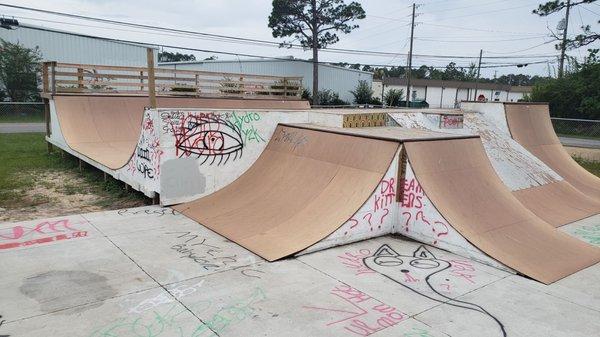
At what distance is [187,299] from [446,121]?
928cm

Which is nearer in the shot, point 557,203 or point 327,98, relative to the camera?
point 557,203

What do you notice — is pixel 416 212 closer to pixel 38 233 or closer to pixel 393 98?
pixel 38 233

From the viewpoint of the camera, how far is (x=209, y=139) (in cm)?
804

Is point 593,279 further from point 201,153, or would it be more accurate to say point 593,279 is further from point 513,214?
point 201,153

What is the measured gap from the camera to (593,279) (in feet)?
17.5

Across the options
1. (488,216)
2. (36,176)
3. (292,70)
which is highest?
(292,70)

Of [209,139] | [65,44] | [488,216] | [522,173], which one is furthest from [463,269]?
[65,44]

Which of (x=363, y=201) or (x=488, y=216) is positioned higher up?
(x=363, y=201)

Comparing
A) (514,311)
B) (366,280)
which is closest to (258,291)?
(366,280)

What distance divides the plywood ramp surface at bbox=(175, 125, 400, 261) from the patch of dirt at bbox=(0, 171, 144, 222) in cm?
165

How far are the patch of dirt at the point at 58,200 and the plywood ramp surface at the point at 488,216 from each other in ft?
17.6

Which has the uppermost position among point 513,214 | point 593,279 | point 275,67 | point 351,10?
point 351,10

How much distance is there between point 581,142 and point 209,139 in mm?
23477

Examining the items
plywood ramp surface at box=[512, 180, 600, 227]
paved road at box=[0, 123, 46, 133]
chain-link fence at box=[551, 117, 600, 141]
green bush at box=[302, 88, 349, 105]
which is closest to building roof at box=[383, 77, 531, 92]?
green bush at box=[302, 88, 349, 105]
